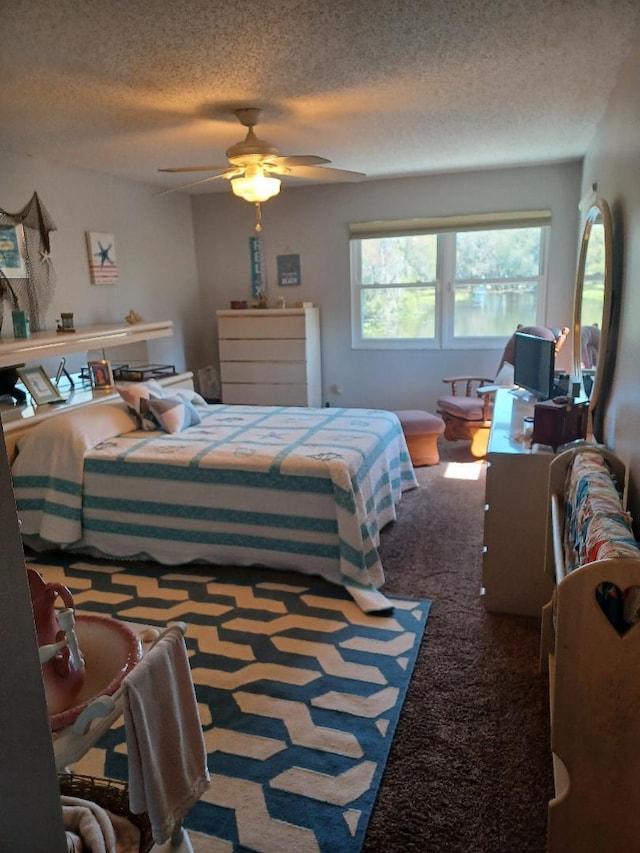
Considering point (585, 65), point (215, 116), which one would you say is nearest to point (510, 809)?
point (585, 65)

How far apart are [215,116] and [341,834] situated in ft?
10.4

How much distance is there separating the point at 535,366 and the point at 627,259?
107cm

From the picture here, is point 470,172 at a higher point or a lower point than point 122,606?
higher

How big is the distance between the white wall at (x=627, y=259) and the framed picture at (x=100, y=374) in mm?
3202

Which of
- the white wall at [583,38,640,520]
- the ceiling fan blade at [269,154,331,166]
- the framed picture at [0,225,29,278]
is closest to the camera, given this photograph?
the white wall at [583,38,640,520]

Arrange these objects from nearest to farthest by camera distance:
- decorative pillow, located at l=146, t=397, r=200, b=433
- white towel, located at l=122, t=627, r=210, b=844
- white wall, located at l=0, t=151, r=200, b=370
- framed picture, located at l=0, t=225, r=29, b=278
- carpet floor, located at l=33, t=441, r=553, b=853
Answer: white towel, located at l=122, t=627, r=210, b=844 < carpet floor, located at l=33, t=441, r=553, b=853 < decorative pillow, located at l=146, t=397, r=200, b=433 < framed picture, located at l=0, t=225, r=29, b=278 < white wall, located at l=0, t=151, r=200, b=370

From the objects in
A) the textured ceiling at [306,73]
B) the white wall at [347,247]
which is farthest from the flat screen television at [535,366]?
the white wall at [347,247]

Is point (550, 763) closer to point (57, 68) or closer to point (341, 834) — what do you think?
point (341, 834)

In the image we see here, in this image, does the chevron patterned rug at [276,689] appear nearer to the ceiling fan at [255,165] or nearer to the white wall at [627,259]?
the white wall at [627,259]

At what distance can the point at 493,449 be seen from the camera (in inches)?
99.7

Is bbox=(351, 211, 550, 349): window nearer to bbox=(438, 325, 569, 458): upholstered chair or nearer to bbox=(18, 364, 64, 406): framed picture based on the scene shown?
bbox=(438, 325, 569, 458): upholstered chair

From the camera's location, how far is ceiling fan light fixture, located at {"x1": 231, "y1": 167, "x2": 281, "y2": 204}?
3.18 metres

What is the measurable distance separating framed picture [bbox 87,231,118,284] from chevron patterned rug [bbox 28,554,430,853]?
2.41 meters

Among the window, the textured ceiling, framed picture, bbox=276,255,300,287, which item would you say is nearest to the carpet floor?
the textured ceiling
